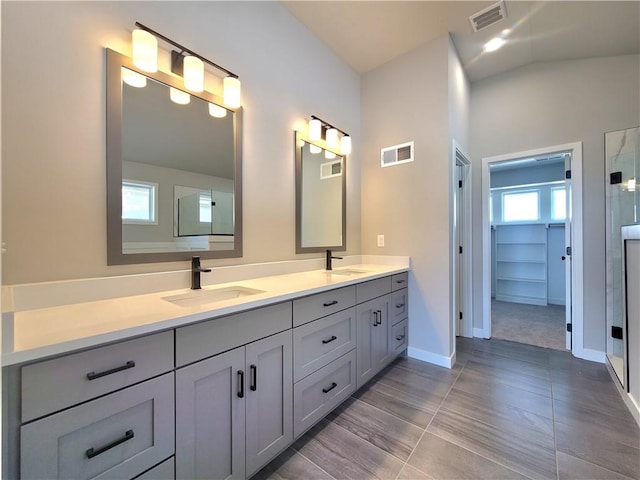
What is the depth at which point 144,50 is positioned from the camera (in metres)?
1.27

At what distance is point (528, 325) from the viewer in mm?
3465

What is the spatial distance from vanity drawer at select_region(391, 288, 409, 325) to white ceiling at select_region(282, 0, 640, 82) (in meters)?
2.31

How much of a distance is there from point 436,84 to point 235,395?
111 inches

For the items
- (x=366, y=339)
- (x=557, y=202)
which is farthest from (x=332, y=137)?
(x=557, y=202)

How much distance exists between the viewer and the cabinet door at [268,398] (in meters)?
1.16

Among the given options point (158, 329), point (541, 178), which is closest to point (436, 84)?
point (158, 329)

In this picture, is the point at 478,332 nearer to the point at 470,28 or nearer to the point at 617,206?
the point at 617,206

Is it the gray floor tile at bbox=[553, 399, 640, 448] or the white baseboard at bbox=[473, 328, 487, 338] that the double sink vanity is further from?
the white baseboard at bbox=[473, 328, 487, 338]

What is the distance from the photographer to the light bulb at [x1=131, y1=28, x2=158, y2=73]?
1258 mm

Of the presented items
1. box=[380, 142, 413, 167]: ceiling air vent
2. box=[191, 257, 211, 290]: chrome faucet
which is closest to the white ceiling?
box=[380, 142, 413, 167]: ceiling air vent

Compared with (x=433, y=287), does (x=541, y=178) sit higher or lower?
higher

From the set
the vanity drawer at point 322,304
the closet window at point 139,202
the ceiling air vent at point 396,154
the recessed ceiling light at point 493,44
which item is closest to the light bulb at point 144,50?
the closet window at point 139,202

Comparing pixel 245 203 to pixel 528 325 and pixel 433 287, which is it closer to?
pixel 433 287

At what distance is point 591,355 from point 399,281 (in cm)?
195
